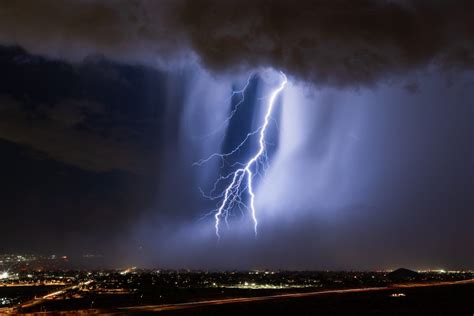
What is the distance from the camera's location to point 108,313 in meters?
45.0

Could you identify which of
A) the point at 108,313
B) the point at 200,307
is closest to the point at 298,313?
the point at 200,307

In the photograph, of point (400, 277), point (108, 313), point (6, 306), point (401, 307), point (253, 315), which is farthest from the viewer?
point (400, 277)

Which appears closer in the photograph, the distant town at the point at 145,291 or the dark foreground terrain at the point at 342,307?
the dark foreground terrain at the point at 342,307

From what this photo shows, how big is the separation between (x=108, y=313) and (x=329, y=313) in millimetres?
19924

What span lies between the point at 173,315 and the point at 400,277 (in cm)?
11906

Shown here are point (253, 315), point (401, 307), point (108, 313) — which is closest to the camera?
point (253, 315)

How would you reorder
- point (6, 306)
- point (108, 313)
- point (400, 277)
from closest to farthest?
point (108, 313)
point (6, 306)
point (400, 277)

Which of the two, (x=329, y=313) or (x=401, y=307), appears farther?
(x=401, y=307)

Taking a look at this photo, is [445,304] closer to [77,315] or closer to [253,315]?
[253,315]

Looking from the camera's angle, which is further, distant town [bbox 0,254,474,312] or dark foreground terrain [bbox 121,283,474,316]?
distant town [bbox 0,254,474,312]

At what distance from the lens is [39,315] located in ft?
149

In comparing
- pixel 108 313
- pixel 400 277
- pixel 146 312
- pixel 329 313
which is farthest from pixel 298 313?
pixel 400 277

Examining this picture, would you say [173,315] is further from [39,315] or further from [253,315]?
[39,315]

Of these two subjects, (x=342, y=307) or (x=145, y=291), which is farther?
(x=145, y=291)
